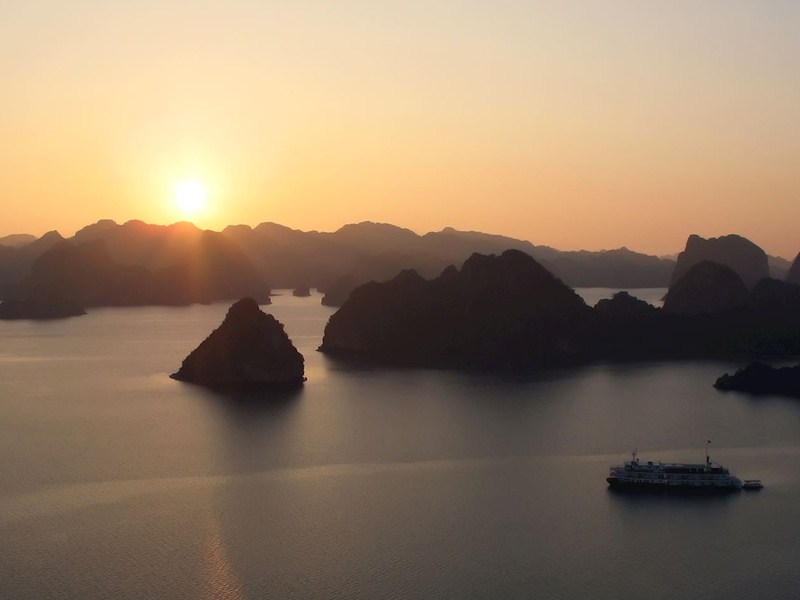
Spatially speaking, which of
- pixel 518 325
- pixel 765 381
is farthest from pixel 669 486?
pixel 518 325

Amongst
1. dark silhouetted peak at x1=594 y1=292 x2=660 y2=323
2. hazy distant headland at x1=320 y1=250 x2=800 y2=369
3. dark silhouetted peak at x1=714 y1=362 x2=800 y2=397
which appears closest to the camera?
dark silhouetted peak at x1=714 y1=362 x2=800 y2=397

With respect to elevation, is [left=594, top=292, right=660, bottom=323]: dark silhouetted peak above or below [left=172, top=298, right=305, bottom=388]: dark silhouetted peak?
above

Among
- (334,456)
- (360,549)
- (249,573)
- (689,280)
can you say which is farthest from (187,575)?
(689,280)

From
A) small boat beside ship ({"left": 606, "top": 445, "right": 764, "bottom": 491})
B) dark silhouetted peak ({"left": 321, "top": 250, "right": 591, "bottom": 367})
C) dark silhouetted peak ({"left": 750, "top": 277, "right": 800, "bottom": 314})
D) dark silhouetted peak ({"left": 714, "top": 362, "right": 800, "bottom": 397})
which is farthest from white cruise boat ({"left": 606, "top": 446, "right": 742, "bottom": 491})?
dark silhouetted peak ({"left": 750, "top": 277, "right": 800, "bottom": 314})

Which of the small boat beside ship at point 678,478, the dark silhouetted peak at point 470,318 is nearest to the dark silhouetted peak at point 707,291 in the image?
the dark silhouetted peak at point 470,318

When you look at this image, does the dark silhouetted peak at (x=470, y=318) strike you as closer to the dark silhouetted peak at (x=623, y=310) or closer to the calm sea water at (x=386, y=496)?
the dark silhouetted peak at (x=623, y=310)

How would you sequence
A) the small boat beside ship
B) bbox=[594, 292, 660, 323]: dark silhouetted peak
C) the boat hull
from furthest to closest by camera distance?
1. bbox=[594, 292, 660, 323]: dark silhouetted peak
2. the small boat beside ship
3. the boat hull

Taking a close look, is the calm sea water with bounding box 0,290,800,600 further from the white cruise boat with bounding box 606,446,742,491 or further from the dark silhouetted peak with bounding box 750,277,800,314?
the dark silhouetted peak with bounding box 750,277,800,314

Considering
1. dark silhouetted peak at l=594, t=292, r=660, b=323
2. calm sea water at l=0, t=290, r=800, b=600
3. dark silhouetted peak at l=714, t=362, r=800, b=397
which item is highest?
dark silhouetted peak at l=594, t=292, r=660, b=323
